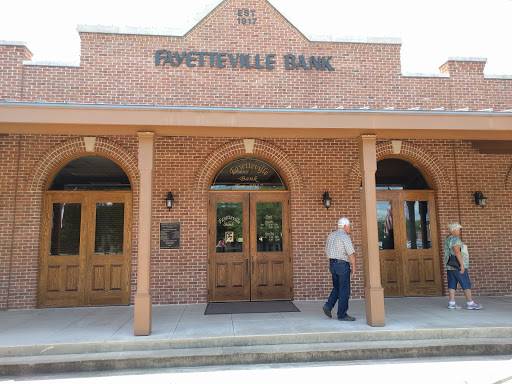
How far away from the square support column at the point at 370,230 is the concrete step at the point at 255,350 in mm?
621

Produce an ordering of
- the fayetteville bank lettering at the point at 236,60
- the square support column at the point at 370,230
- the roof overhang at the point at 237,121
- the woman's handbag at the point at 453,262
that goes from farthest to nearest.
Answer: the fayetteville bank lettering at the point at 236,60 < the woman's handbag at the point at 453,262 < the square support column at the point at 370,230 < the roof overhang at the point at 237,121

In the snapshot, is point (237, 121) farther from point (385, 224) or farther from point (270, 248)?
point (385, 224)

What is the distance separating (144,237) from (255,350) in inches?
94.0

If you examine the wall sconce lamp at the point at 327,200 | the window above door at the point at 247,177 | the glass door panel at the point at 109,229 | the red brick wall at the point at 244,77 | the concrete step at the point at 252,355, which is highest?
the red brick wall at the point at 244,77

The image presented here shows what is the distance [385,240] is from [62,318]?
22.3ft

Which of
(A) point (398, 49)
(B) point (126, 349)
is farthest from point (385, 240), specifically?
(B) point (126, 349)

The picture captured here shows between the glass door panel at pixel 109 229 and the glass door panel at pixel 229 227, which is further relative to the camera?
the glass door panel at pixel 229 227

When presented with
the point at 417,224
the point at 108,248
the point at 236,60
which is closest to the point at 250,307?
the point at 108,248

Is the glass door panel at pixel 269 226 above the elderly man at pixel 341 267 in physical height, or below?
above

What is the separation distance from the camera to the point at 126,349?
5.03 metres

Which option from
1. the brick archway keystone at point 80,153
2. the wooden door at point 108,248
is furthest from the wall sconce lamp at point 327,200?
the wooden door at point 108,248

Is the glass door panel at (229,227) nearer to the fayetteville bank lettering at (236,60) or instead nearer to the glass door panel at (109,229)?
the glass door panel at (109,229)

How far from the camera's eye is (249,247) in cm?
809

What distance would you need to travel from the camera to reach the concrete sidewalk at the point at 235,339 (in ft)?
15.7
